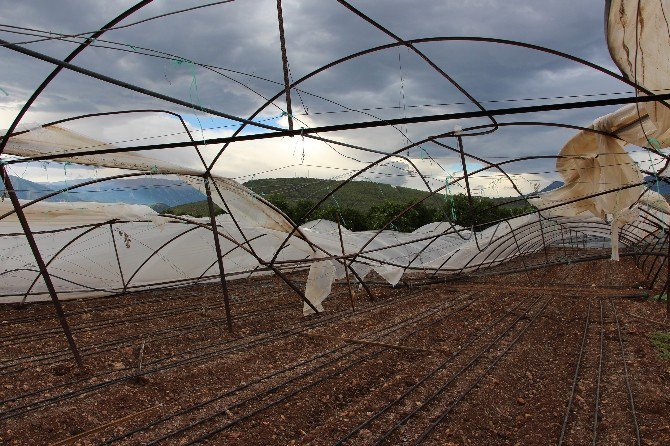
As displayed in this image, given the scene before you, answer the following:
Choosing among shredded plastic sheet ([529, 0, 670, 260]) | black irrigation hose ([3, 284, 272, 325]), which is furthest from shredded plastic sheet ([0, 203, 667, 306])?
shredded plastic sheet ([529, 0, 670, 260])

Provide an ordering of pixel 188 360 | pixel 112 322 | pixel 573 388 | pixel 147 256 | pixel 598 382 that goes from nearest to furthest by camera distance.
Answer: pixel 573 388 → pixel 598 382 → pixel 188 360 → pixel 112 322 → pixel 147 256

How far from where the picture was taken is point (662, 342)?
8.35m

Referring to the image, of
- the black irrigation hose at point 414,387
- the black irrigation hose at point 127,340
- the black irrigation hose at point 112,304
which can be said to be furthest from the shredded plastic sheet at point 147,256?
the black irrigation hose at point 414,387

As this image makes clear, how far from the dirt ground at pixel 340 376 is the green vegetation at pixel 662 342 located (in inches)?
4.4

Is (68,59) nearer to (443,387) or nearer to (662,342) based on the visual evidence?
(443,387)

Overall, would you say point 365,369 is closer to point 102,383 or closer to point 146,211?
point 102,383

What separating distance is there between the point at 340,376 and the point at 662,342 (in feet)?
18.4

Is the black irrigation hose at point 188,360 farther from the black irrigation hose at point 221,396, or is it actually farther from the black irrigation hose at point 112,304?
the black irrigation hose at point 112,304

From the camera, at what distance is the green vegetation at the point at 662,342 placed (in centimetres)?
772

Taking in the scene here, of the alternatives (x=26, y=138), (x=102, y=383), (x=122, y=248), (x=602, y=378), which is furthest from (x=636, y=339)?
(x=122, y=248)

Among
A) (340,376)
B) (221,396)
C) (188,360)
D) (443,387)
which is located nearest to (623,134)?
(443,387)

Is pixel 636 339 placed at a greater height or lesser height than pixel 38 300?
lesser

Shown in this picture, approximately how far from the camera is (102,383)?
6418mm

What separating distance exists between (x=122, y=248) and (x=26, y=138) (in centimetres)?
686
